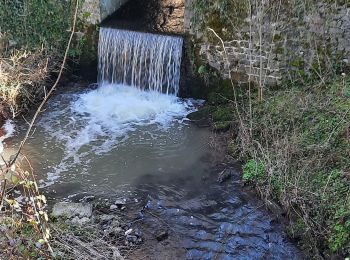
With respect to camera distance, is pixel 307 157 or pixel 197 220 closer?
pixel 197 220

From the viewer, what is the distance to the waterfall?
8.32 metres

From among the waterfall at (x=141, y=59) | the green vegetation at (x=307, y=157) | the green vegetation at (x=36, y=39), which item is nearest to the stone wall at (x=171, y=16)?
the waterfall at (x=141, y=59)

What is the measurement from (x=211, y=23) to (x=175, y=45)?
866mm

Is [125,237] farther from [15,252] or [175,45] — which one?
[175,45]

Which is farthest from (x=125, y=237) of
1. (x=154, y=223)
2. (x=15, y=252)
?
(x=15, y=252)

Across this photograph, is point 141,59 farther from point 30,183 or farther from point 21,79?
point 30,183

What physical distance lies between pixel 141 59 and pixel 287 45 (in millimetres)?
2988

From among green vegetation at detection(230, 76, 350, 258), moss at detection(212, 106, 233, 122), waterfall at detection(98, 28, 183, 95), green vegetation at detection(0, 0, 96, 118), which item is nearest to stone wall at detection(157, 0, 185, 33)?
waterfall at detection(98, 28, 183, 95)

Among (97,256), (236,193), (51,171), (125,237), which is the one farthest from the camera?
(51,171)

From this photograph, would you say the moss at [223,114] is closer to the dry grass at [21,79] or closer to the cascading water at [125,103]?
the cascading water at [125,103]

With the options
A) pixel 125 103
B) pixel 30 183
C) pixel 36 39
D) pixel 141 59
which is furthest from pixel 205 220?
pixel 36 39

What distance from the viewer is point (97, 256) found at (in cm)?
418

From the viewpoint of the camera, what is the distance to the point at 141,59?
8492mm

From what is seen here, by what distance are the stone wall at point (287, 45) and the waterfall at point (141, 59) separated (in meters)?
0.91
